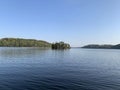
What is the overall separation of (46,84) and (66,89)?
4.06 metres

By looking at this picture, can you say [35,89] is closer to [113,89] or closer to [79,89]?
[79,89]

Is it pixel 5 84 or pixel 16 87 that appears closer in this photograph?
pixel 16 87

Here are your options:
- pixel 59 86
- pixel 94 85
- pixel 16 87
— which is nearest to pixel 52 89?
pixel 59 86

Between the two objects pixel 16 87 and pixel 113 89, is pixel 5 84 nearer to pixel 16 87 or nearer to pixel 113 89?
pixel 16 87

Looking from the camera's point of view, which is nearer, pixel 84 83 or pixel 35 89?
pixel 35 89

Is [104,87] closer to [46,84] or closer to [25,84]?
[46,84]

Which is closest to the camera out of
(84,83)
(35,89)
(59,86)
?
(35,89)

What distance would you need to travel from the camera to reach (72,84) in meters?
27.1

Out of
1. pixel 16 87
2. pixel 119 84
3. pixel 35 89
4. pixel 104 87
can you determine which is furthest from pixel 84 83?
pixel 16 87

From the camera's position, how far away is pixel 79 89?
24234mm

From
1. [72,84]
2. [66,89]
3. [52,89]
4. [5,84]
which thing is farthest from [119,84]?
[5,84]

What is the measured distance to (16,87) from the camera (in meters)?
24.4

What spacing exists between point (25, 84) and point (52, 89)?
205 inches

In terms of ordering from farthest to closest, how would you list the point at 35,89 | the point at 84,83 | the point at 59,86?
the point at 84,83 → the point at 59,86 → the point at 35,89
